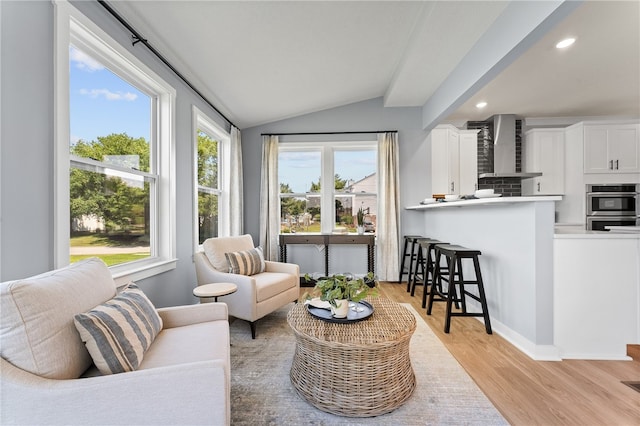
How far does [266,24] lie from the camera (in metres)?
2.23

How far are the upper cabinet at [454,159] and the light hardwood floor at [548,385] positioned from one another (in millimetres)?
2576

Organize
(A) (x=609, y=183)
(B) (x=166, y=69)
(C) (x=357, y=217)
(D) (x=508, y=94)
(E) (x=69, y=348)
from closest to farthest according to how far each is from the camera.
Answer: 1. (E) (x=69, y=348)
2. (B) (x=166, y=69)
3. (D) (x=508, y=94)
4. (A) (x=609, y=183)
5. (C) (x=357, y=217)

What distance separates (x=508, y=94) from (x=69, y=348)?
489 centimetres

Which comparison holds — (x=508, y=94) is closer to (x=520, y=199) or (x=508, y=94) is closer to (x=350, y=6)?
(x=520, y=199)

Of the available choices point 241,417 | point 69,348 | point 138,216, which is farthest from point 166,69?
point 241,417

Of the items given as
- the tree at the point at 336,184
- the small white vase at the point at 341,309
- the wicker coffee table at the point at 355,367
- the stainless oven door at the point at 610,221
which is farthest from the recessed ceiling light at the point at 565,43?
the small white vase at the point at 341,309

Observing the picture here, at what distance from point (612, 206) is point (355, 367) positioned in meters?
4.92

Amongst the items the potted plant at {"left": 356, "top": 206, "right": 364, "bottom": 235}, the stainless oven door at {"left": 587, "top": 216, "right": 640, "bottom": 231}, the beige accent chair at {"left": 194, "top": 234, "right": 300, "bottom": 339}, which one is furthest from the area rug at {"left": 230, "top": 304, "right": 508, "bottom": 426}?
the stainless oven door at {"left": 587, "top": 216, "right": 640, "bottom": 231}

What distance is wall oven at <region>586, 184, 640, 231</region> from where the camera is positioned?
386cm

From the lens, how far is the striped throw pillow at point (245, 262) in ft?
8.69

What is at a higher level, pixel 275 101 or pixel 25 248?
pixel 275 101

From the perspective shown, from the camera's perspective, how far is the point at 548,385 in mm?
1666

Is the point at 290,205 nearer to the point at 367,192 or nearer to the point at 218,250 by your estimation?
the point at 367,192

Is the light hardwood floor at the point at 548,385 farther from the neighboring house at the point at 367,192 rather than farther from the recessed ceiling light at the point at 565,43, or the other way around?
the recessed ceiling light at the point at 565,43
